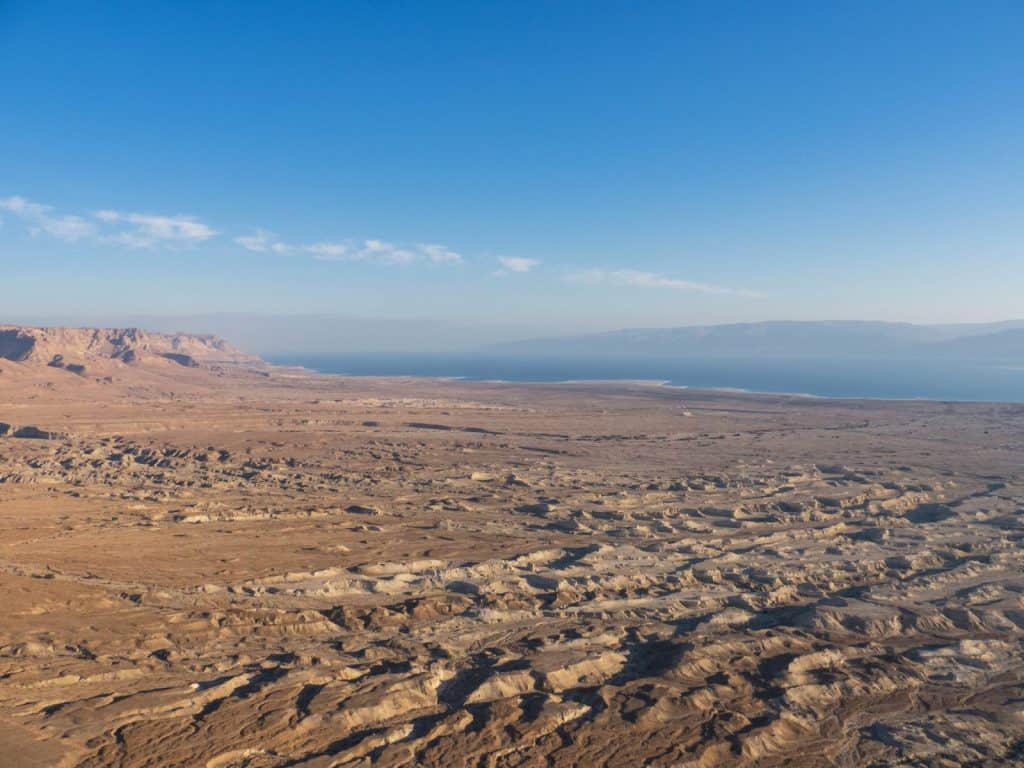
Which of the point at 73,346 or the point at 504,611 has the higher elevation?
the point at 73,346

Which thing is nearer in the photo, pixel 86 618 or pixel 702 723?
pixel 702 723

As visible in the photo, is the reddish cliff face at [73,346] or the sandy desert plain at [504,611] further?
the reddish cliff face at [73,346]

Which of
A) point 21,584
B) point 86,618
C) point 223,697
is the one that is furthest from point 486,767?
point 21,584

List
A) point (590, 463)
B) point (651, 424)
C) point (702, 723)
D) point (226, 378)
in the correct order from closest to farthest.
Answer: point (702, 723)
point (590, 463)
point (651, 424)
point (226, 378)

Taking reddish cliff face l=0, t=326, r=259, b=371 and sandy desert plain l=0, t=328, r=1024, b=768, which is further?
reddish cliff face l=0, t=326, r=259, b=371

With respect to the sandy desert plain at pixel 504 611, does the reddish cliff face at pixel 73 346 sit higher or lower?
higher

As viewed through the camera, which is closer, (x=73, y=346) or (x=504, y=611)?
(x=504, y=611)

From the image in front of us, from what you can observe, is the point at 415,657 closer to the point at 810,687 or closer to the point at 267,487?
the point at 810,687

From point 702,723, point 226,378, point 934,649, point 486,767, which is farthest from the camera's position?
point 226,378
